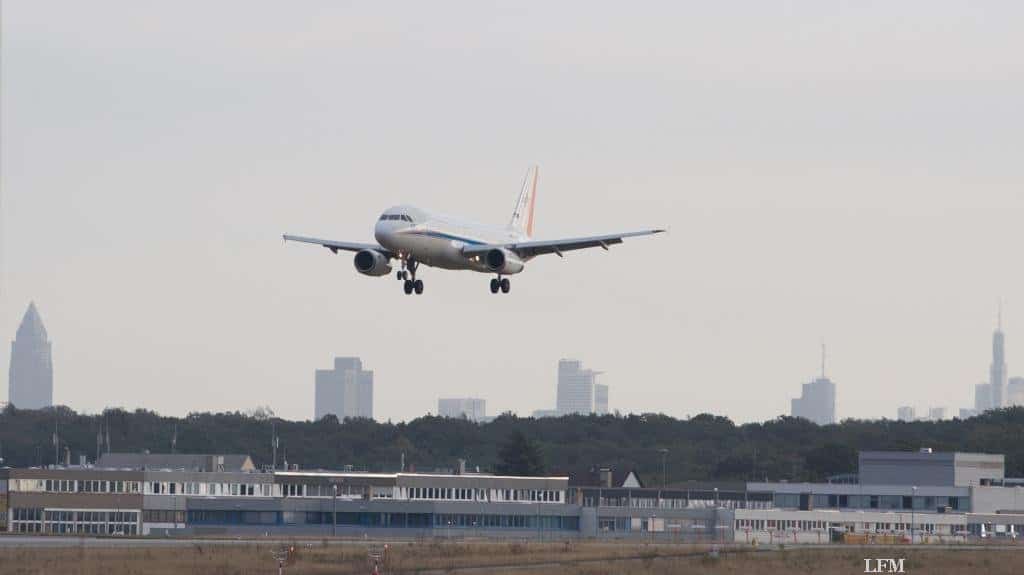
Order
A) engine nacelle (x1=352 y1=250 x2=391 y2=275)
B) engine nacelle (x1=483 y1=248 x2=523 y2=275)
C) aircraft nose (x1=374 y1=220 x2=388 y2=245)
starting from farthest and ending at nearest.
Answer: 1. engine nacelle (x1=483 y1=248 x2=523 y2=275)
2. engine nacelle (x1=352 y1=250 x2=391 y2=275)
3. aircraft nose (x1=374 y1=220 x2=388 y2=245)

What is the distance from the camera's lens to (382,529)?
182000 mm

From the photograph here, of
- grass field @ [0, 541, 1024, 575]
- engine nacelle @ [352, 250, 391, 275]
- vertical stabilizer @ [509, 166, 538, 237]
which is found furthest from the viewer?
vertical stabilizer @ [509, 166, 538, 237]

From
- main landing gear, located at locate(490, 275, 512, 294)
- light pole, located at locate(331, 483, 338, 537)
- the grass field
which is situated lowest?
the grass field

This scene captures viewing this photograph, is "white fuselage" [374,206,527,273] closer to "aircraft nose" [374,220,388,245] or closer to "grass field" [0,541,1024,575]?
"aircraft nose" [374,220,388,245]

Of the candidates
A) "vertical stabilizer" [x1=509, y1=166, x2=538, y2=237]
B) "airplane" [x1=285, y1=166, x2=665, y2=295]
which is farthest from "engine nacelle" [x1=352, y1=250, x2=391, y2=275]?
"vertical stabilizer" [x1=509, y1=166, x2=538, y2=237]

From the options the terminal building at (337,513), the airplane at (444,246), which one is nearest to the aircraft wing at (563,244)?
the airplane at (444,246)

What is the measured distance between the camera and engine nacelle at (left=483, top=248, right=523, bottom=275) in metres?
127

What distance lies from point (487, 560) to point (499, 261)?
19.9 m

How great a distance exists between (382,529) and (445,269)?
200 feet

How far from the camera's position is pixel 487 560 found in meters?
116

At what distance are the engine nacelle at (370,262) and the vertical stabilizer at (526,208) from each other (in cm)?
3306

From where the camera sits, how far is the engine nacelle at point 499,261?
12700 centimetres

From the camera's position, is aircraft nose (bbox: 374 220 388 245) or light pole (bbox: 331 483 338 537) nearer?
aircraft nose (bbox: 374 220 388 245)

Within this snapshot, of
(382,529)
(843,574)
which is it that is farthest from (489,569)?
(382,529)
